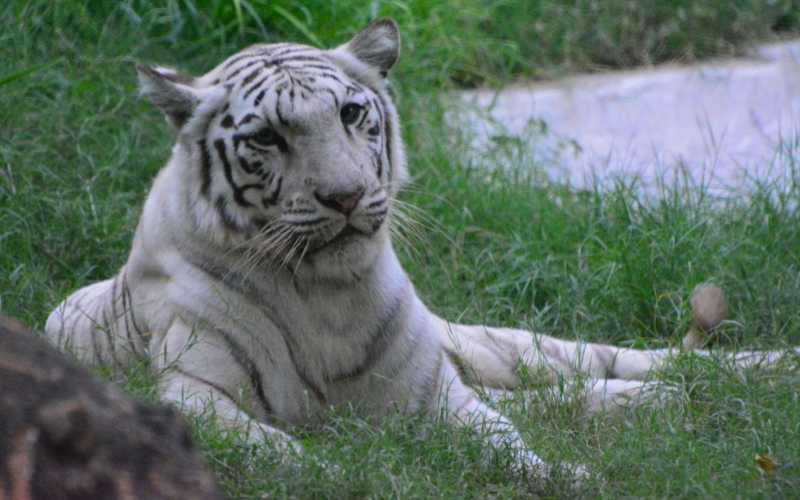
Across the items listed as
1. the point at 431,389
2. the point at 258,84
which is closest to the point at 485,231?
the point at 431,389

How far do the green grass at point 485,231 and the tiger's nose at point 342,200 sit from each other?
58cm

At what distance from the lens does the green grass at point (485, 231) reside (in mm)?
3398

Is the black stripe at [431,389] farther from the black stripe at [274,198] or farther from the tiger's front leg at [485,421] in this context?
the black stripe at [274,198]

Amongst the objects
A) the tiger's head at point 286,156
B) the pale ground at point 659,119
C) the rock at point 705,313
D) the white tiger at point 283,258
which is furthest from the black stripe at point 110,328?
the pale ground at point 659,119

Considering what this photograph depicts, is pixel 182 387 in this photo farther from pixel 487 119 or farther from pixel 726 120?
pixel 726 120

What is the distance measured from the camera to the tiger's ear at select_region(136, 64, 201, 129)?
4.02 meters

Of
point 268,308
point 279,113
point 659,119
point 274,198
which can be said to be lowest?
point 659,119

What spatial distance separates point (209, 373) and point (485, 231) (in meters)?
2.02

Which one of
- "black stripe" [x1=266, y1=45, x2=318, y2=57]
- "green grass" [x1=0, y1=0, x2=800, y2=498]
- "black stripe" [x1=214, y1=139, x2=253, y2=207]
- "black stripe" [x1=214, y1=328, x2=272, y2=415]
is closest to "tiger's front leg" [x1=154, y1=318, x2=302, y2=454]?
"black stripe" [x1=214, y1=328, x2=272, y2=415]

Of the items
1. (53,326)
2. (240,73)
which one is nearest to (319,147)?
(240,73)

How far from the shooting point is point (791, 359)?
413cm

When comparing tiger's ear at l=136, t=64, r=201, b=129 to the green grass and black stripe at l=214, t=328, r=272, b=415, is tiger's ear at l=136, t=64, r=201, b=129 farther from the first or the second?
the green grass

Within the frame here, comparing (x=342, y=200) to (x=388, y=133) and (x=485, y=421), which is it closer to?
(x=388, y=133)

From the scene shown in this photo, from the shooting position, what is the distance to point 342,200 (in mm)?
3781
